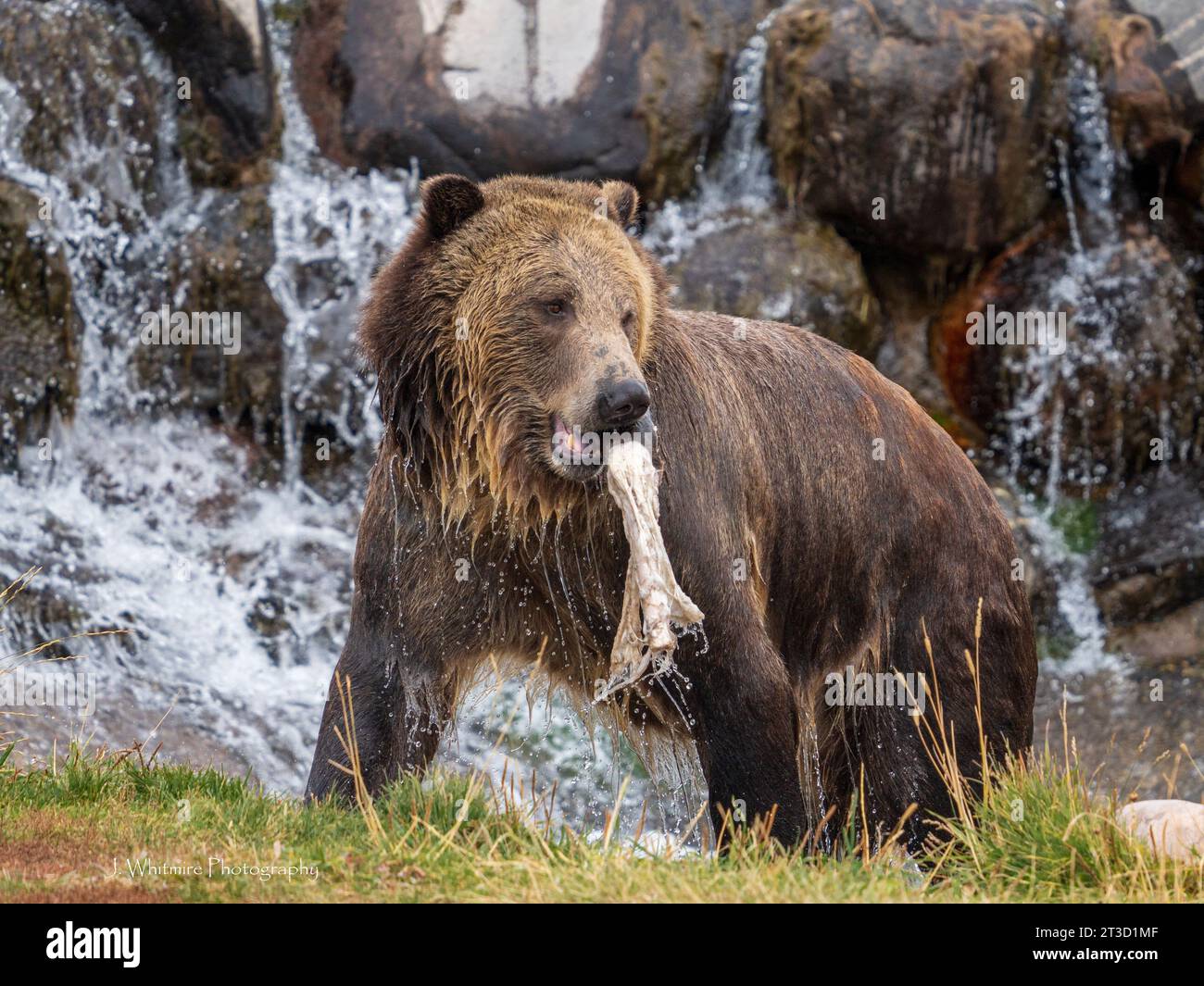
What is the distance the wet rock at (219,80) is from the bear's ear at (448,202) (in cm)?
762

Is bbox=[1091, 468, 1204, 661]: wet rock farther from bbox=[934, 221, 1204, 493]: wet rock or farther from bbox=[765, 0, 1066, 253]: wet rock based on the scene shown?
bbox=[765, 0, 1066, 253]: wet rock

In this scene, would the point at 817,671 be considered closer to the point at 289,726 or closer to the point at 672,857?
the point at 672,857

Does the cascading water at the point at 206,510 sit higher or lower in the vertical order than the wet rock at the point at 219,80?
lower

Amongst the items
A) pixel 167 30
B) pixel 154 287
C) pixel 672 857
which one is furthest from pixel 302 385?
pixel 672 857

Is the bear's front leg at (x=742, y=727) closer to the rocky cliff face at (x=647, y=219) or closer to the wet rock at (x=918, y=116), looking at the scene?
the rocky cliff face at (x=647, y=219)

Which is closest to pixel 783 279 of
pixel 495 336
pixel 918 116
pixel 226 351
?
pixel 918 116

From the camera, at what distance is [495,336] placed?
5797 mm

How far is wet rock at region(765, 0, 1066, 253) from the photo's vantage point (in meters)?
A: 13.2

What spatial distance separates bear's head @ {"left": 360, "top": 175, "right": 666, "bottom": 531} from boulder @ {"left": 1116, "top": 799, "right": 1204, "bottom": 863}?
2020 millimetres

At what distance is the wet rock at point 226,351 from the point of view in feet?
41.0

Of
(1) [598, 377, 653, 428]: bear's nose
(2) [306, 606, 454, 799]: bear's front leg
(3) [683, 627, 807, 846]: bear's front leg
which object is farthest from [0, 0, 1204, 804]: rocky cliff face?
(1) [598, 377, 653, 428]: bear's nose

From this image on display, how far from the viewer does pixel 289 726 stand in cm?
1054

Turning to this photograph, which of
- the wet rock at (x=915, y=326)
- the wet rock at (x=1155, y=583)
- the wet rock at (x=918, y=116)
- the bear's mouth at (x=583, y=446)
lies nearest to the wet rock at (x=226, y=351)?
the wet rock at (x=918, y=116)
